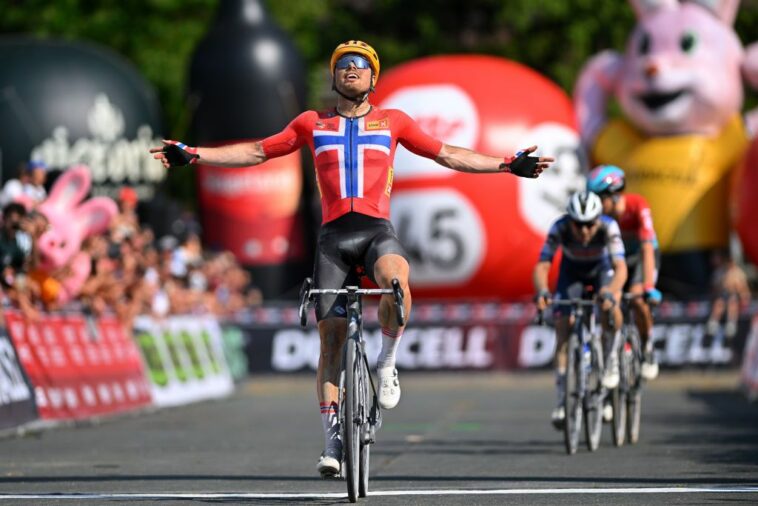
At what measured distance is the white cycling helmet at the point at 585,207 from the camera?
13.9 metres

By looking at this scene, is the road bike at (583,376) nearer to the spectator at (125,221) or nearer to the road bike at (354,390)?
the road bike at (354,390)

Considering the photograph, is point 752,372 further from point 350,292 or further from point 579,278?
point 350,292

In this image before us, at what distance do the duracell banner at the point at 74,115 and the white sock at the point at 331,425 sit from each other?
21.2 meters

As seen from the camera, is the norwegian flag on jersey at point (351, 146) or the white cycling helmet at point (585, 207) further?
the white cycling helmet at point (585, 207)

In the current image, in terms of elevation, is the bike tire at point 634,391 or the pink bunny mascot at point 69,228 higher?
the pink bunny mascot at point 69,228

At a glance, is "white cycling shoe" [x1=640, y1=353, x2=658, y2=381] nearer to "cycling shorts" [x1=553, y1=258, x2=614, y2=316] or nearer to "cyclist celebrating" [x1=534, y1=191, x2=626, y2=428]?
"cyclist celebrating" [x1=534, y1=191, x2=626, y2=428]

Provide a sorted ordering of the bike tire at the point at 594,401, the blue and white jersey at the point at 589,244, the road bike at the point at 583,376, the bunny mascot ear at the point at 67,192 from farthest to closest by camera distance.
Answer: the bunny mascot ear at the point at 67,192 → the blue and white jersey at the point at 589,244 → the bike tire at the point at 594,401 → the road bike at the point at 583,376

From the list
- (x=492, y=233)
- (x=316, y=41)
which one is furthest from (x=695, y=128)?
(x=316, y=41)

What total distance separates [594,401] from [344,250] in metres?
4.46

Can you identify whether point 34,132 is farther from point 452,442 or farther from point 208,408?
point 452,442

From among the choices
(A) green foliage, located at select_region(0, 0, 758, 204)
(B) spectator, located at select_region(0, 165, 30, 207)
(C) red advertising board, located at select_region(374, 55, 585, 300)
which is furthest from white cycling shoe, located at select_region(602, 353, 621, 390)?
(A) green foliage, located at select_region(0, 0, 758, 204)

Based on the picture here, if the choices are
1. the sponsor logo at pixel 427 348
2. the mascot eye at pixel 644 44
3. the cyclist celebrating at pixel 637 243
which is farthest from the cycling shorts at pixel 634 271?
the mascot eye at pixel 644 44

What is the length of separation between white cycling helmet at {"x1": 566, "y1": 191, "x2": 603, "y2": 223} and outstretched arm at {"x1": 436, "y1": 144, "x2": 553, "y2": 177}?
337 cm

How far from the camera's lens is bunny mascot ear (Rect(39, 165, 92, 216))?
19312mm
